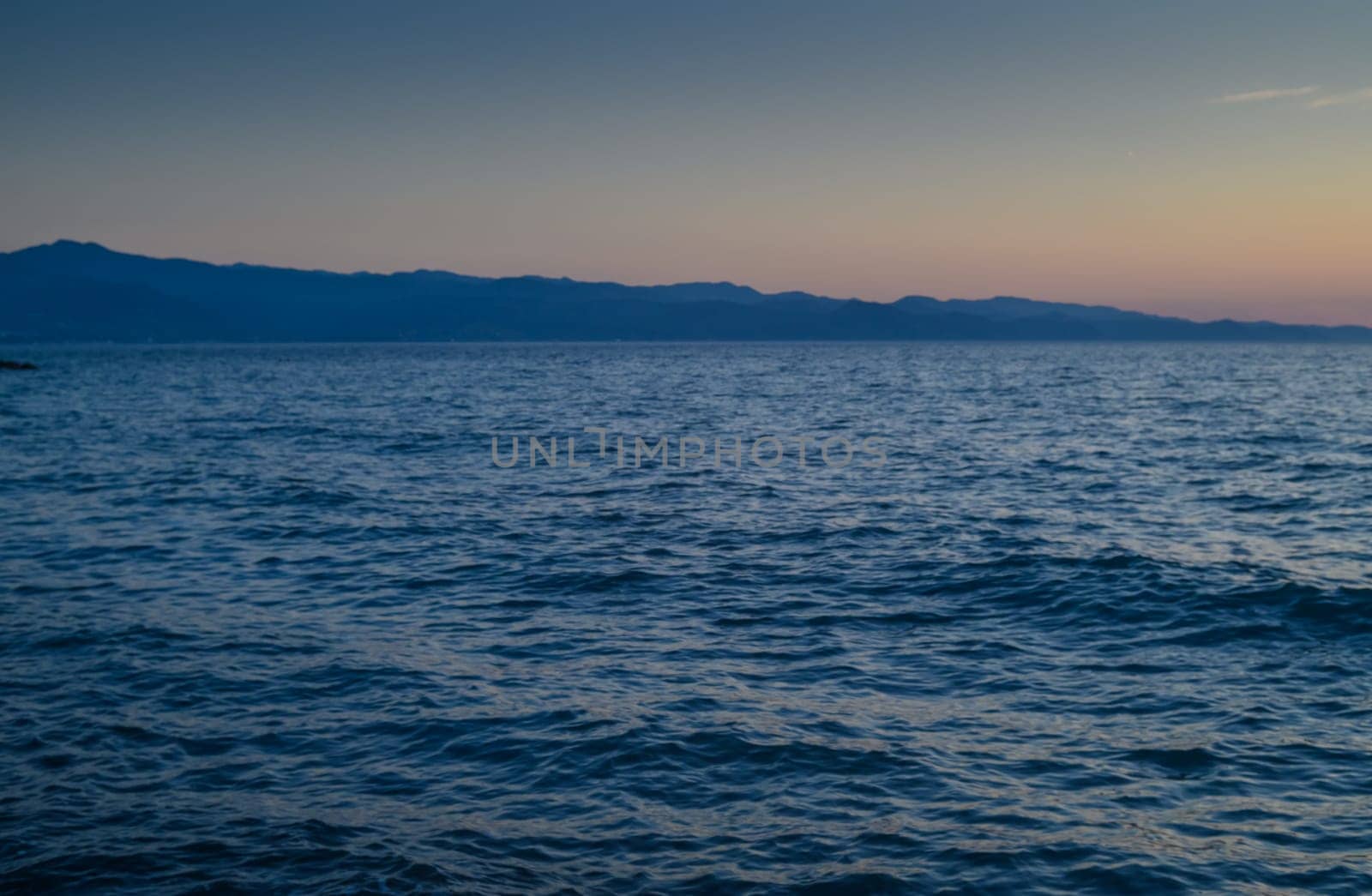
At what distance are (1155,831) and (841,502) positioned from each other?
21990 millimetres

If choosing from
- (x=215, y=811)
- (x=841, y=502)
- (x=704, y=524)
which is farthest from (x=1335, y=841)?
(x=841, y=502)

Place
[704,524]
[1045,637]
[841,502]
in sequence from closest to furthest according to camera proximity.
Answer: [1045,637]
[704,524]
[841,502]

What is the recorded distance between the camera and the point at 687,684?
15688mm

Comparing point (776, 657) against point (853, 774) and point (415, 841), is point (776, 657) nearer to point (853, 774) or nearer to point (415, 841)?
point (853, 774)

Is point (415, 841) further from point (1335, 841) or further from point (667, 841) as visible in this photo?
point (1335, 841)

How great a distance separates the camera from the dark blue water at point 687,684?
10555 millimetres

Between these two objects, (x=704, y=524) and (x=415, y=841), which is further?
(x=704, y=524)

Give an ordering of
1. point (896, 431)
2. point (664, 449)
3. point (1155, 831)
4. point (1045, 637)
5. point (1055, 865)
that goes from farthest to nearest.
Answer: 1. point (896, 431)
2. point (664, 449)
3. point (1045, 637)
4. point (1155, 831)
5. point (1055, 865)

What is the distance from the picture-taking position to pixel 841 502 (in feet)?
108

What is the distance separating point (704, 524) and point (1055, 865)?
19484mm

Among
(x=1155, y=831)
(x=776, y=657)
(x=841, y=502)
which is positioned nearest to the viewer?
(x=1155, y=831)

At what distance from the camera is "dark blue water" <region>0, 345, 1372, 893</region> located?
10555 mm

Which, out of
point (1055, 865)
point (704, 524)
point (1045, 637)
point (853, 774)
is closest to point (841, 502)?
point (704, 524)

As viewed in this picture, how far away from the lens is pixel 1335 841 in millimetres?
10617
